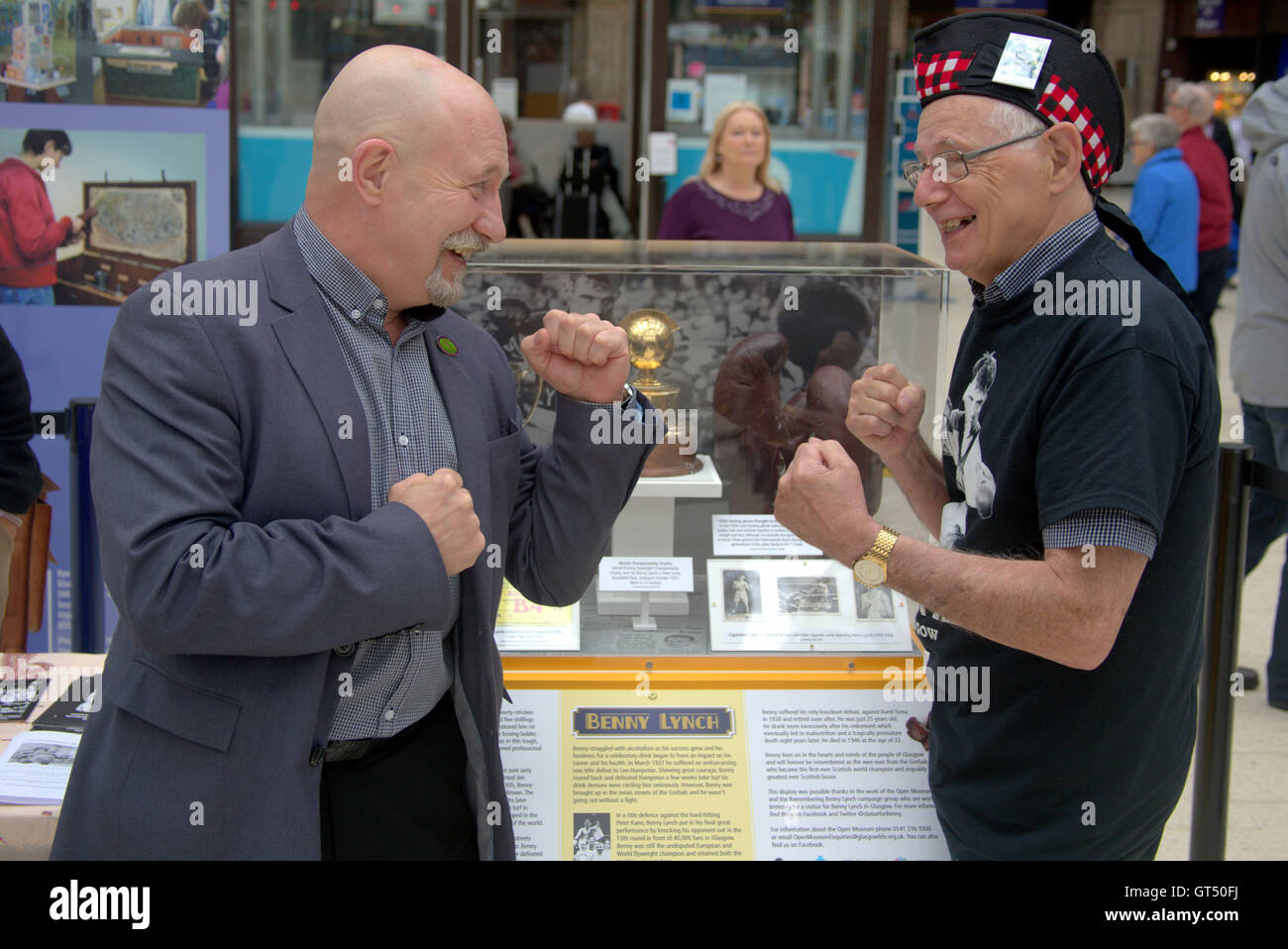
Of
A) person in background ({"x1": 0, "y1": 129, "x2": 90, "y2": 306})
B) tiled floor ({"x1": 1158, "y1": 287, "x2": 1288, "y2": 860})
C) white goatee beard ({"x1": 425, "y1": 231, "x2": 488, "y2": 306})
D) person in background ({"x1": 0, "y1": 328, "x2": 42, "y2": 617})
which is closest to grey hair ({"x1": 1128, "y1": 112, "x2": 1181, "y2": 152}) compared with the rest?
tiled floor ({"x1": 1158, "y1": 287, "x2": 1288, "y2": 860})

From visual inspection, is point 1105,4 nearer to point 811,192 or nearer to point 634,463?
point 811,192

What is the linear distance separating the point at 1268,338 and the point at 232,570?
13.0ft

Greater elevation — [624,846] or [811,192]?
[811,192]

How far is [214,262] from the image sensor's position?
5.53ft

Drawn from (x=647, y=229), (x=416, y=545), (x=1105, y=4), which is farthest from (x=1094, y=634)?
(x=1105, y=4)

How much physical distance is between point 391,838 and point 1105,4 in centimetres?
1905

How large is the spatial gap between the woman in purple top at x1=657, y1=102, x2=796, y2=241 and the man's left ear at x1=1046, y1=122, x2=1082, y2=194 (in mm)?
3773

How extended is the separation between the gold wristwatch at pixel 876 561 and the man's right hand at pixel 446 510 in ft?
1.95

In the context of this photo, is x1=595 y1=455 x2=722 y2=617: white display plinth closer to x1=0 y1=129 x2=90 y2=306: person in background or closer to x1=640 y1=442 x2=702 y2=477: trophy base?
x1=640 y1=442 x2=702 y2=477: trophy base

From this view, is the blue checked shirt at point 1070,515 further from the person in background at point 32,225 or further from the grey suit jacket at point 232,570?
the person in background at point 32,225

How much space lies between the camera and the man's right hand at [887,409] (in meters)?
2.09

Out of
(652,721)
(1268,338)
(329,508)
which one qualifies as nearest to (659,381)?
(652,721)

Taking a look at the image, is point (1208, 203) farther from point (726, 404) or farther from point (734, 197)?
point (726, 404)

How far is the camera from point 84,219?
444 cm
